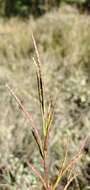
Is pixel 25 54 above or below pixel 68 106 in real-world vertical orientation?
below

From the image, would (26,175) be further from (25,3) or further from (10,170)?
(25,3)

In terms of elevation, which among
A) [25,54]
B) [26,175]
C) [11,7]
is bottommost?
[11,7]

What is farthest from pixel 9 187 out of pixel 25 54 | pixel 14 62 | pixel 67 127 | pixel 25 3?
pixel 25 3

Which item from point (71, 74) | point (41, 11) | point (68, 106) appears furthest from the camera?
point (41, 11)

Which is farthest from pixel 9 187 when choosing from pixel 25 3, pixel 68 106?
pixel 25 3

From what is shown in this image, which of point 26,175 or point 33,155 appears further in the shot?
point 33,155

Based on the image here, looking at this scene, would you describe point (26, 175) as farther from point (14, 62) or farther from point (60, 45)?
point (60, 45)

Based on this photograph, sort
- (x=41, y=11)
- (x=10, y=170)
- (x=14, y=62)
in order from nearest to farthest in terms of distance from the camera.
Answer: (x=10, y=170) < (x=14, y=62) < (x=41, y=11)
